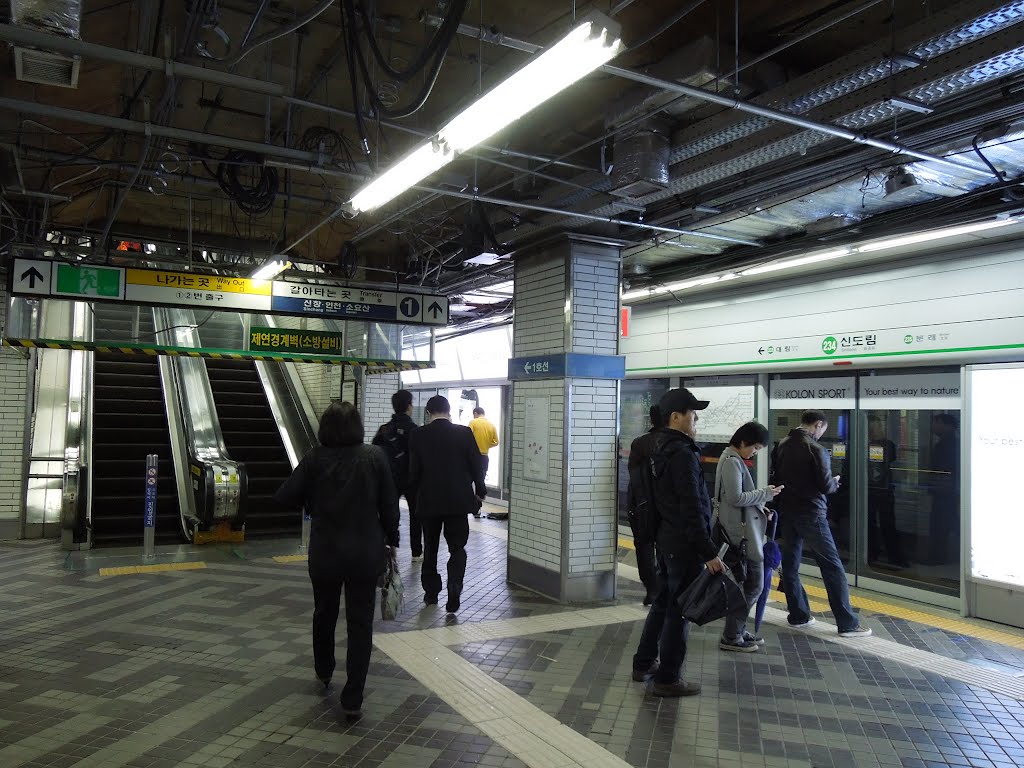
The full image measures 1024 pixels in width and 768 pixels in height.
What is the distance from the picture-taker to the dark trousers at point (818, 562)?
17.9ft

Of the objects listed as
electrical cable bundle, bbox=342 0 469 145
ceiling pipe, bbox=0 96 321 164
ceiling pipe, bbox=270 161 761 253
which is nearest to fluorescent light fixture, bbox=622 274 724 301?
ceiling pipe, bbox=270 161 761 253

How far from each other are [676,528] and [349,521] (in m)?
1.80

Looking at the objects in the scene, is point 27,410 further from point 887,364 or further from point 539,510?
point 887,364

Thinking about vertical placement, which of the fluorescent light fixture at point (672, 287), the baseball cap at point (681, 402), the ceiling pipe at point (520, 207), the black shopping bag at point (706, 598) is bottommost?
the black shopping bag at point (706, 598)

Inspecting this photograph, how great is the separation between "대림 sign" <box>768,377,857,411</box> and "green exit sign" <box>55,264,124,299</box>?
6887 millimetres

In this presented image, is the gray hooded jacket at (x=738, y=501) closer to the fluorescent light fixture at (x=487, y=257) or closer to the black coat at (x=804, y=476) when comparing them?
the black coat at (x=804, y=476)

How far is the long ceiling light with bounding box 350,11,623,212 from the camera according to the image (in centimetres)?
272

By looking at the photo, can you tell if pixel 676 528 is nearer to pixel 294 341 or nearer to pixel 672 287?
pixel 672 287

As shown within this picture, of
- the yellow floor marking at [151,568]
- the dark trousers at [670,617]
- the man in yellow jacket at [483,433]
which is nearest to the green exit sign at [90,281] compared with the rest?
the yellow floor marking at [151,568]

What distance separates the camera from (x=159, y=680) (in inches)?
168

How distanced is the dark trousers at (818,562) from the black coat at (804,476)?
0.07 metres

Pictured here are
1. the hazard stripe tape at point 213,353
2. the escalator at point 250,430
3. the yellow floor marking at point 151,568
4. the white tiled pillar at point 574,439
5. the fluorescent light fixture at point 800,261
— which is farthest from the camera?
the escalator at point 250,430

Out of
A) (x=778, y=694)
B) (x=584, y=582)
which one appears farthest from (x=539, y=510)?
(x=778, y=694)

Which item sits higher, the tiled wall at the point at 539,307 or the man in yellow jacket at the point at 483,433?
the tiled wall at the point at 539,307
